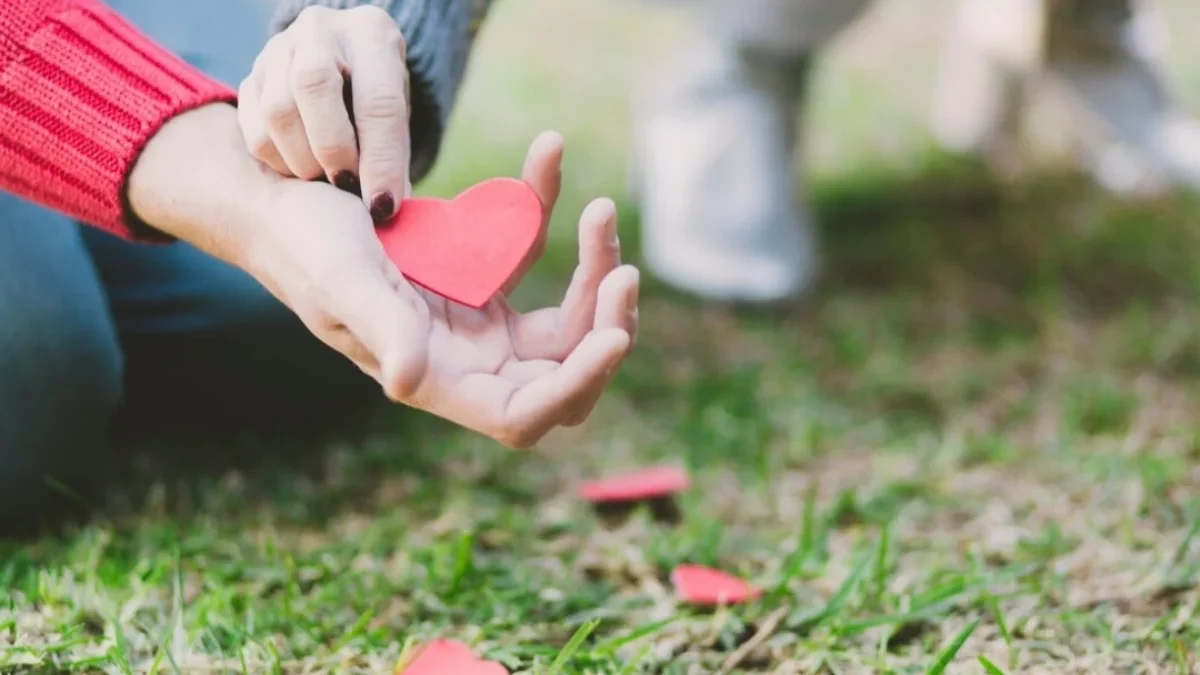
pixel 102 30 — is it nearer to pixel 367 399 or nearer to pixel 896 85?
pixel 367 399

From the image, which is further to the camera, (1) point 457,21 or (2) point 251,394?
(2) point 251,394

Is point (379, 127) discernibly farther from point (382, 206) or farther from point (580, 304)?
point (580, 304)

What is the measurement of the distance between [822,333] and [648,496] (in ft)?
1.85

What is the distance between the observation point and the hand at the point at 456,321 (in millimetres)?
693

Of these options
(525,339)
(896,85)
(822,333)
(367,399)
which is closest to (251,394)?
(367,399)

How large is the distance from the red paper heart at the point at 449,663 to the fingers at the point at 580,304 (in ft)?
0.73

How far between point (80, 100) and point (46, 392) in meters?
0.32

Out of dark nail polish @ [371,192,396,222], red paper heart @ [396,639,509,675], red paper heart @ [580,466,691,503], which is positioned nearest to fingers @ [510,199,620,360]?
dark nail polish @ [371,192,396,222]

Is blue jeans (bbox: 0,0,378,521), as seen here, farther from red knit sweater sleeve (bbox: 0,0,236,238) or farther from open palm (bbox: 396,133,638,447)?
open palm (bbox: 396,133,638,447)

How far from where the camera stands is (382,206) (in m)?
0.76

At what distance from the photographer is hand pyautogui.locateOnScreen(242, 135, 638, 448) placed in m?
0.69

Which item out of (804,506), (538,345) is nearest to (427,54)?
(538,345)

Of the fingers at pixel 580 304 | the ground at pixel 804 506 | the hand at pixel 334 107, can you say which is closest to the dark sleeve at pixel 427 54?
the hand at pixel 334 107

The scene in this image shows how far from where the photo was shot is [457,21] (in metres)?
1.00
